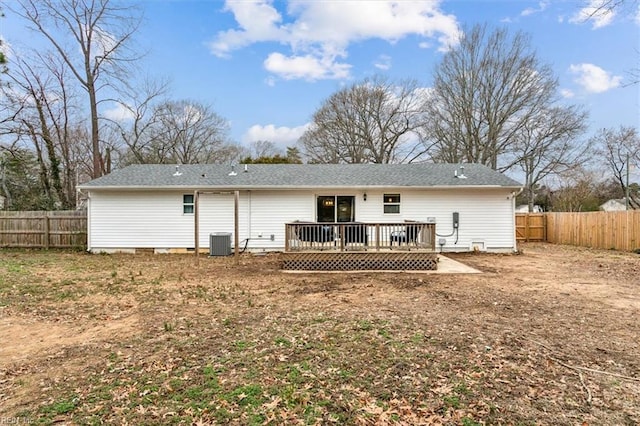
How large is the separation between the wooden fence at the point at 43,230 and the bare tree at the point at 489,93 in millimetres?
22686

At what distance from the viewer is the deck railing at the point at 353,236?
882 cm

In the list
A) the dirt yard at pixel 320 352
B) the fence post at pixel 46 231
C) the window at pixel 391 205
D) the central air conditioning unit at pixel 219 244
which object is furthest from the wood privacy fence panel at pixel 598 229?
the fence post at pixel 46 231

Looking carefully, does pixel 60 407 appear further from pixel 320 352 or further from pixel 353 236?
pixel 353 236

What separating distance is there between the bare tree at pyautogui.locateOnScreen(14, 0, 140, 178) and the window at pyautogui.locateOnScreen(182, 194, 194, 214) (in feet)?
30.7

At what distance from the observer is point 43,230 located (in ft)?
43.9

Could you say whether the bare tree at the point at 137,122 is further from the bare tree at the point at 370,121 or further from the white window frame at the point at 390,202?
the white window frame at the point at 390,202

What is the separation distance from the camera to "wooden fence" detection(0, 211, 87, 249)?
13352 millimetres

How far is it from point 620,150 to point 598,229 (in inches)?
714

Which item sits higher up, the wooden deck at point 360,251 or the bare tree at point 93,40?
the bare tree at point 93,40

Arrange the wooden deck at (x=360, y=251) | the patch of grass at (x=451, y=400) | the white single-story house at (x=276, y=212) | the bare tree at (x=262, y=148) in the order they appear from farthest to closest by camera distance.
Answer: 1. the bare tree at (x=262, y=148)
2. the white single-story house at (x=276, y=212)
3. the wooden deck at (x=360, y=251)
4. the patch of grass at (x=451, y=400)

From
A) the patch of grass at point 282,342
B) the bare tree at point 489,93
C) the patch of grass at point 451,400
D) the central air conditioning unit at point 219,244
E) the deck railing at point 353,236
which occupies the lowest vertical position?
the patch of grass at point 451,400

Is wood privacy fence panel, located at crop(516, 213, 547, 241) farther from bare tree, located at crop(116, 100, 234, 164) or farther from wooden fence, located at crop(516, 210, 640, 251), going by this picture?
bare tree, located at crop(116, 100, 234, 164)

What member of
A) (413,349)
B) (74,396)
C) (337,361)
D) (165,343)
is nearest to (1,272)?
(165,343)

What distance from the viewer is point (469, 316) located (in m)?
4.89
